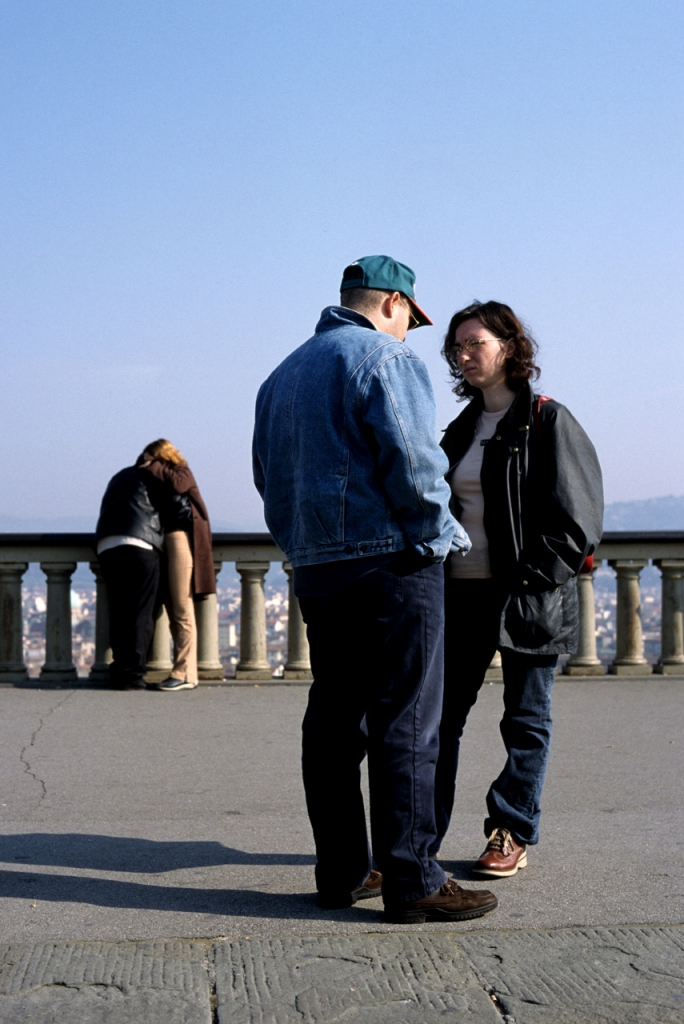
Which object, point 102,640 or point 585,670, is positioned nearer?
point 102,640

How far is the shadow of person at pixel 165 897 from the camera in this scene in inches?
161

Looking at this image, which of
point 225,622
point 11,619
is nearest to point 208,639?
point 11,619

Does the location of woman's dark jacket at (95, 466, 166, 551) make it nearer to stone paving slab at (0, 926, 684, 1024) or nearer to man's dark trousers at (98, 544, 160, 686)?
man's dark trousers at (98, 544, 160, 686)

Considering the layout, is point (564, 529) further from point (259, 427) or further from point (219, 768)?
point (219, 768)

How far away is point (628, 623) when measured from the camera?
1042 cm

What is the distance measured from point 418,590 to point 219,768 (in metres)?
3.05

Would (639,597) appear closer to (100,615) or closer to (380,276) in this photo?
(100,615)

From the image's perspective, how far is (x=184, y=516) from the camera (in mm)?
9805

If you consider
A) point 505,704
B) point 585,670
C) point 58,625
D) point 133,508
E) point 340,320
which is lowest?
point 585,670

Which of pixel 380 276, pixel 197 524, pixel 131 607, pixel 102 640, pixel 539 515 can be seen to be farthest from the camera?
pixel 102 640

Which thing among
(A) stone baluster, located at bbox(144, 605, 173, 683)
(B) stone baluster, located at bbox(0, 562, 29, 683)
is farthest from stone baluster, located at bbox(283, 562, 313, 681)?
(B) stone baluster, located at bbox(0, 562, 29, 683)

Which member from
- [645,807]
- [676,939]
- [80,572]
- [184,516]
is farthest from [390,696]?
[80,572]

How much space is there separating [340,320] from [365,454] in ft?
1.61

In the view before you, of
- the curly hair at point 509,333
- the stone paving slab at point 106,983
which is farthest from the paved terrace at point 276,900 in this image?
the curly hair at point 509,333
